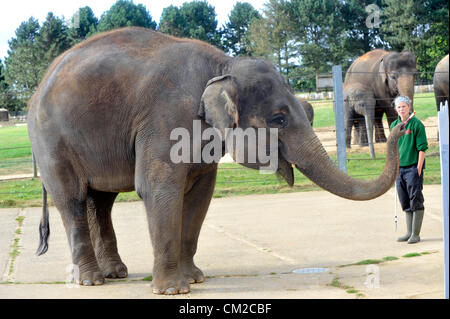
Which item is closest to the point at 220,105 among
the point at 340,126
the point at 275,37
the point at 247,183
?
the point at 340,126

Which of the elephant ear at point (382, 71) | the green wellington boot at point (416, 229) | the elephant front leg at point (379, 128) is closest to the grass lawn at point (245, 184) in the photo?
the elephant ear at point (382, 71)

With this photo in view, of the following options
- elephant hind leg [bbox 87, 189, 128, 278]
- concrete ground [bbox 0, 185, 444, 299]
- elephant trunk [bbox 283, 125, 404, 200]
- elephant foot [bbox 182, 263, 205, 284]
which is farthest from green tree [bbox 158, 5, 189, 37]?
elephant trunk [bbox 283, 125, 404, 200]

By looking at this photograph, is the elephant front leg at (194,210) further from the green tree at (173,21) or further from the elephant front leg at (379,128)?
the green tree at (173,21)

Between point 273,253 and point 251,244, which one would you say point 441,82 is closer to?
point 251,244

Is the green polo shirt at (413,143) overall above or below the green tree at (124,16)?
below

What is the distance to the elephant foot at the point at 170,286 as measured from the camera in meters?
5.67

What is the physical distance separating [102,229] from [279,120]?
2.28 m

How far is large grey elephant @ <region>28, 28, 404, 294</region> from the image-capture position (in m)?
5.64

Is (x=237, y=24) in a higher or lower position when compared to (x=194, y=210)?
higher

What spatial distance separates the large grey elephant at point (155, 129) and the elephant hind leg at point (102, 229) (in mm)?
25

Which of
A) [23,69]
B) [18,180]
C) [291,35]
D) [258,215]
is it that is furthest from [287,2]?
[258,215]

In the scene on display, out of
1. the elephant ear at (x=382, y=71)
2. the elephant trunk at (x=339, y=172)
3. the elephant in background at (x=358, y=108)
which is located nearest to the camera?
the elephant trunk at (x=339, y=172)

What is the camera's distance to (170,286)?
569 centimetres

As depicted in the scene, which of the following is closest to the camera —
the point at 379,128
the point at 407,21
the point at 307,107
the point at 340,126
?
the point at 307,107
